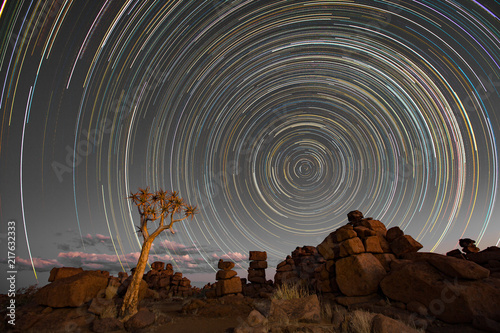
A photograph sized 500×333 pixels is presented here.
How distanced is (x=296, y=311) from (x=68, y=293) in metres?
12.6

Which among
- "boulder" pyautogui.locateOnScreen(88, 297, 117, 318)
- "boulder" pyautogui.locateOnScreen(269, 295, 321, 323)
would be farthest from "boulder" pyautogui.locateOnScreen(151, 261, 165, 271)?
"boulder" pyautogui.locateOnScreen(269, 295, 321, 323)

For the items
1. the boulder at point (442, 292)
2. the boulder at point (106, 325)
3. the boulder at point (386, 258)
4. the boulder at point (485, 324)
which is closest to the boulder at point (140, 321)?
the boulder at point (106, 325)

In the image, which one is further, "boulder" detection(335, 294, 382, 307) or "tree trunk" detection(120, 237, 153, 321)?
"tree trunk" detection(120, 237, 153, 321)

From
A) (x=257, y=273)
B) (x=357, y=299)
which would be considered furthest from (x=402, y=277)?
(x=257, y=273)

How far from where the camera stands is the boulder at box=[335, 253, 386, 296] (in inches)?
487

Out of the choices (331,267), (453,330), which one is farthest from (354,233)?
(453,330)

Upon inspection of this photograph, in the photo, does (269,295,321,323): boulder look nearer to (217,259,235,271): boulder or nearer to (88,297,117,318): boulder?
(88,297,117,318): boulder

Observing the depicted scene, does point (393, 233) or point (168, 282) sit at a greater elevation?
point (393, 233)

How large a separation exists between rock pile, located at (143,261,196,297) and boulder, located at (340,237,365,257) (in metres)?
22.0

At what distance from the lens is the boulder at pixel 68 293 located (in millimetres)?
13617

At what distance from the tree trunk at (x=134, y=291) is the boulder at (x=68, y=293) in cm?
248

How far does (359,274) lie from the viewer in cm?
1274

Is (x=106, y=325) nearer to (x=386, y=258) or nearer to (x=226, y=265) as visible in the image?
(x=226, y=265)

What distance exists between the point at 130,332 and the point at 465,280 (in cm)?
1456
